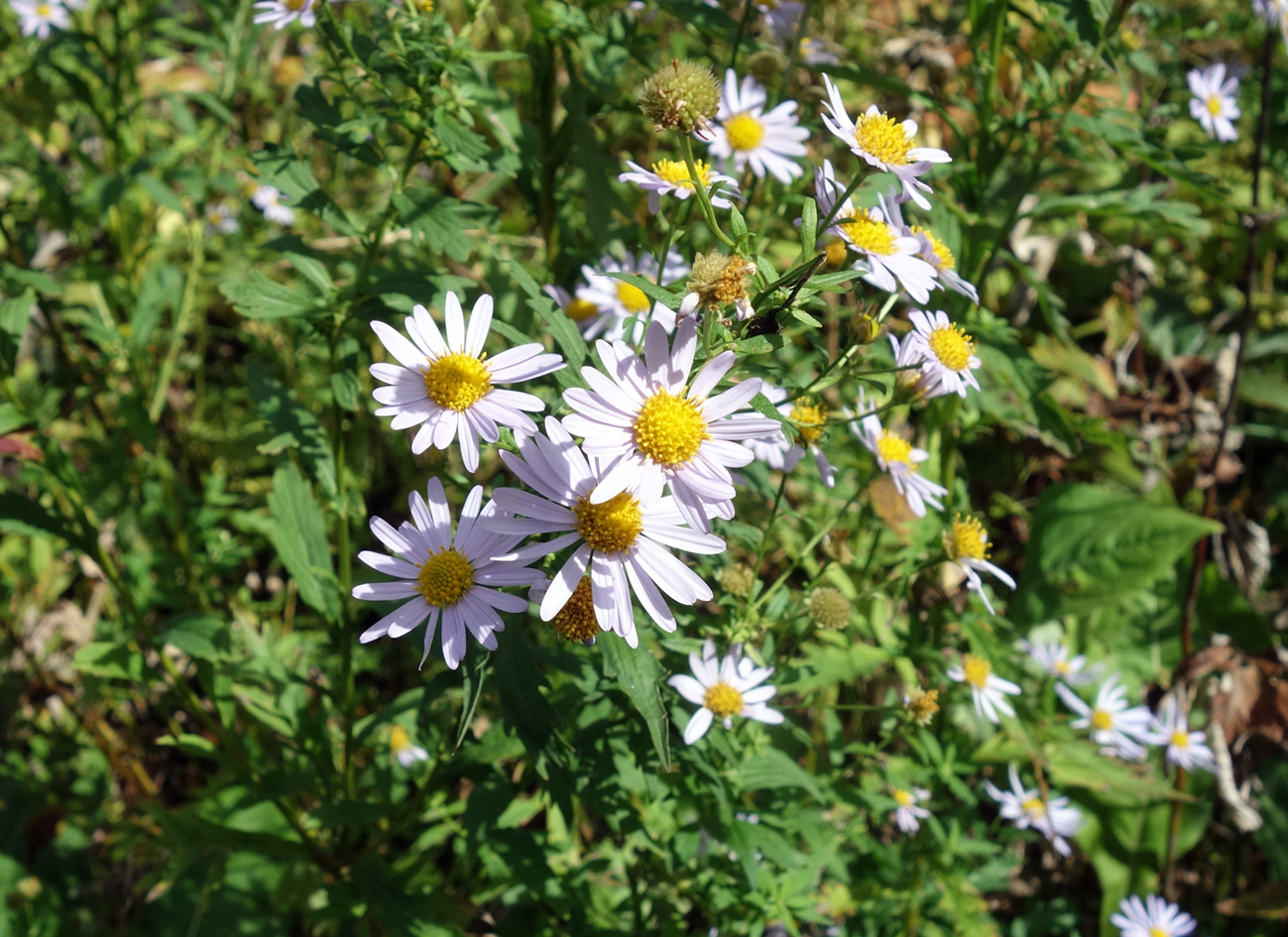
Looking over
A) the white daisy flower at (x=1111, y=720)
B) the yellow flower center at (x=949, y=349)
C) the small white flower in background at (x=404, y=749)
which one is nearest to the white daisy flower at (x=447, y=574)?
the yellow flower center at (x=949, y=349)

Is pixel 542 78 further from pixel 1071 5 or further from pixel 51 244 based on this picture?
pixel 51 244

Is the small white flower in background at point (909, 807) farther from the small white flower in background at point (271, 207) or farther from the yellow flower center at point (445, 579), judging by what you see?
the small white flower in background at point (271, 207)

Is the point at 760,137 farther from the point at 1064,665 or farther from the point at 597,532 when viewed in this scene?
the point at 1064,665

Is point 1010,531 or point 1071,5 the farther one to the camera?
point 1010,531

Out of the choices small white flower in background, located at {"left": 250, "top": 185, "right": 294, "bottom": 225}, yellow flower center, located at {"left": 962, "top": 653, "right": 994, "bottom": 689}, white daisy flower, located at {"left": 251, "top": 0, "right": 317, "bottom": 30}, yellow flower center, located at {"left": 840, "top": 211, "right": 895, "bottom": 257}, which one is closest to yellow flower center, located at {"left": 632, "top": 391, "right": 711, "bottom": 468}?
yellow flower center, located at {"left": 840, "top": 211, "right": 895, "bottom": 257}

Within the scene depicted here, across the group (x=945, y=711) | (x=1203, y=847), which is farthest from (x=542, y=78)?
(x=1203, y=847)

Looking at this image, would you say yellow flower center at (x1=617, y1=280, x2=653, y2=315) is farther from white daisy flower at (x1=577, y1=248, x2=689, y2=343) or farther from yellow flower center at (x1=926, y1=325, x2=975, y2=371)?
yellow flower center at (x1=926, y1=325, x2=975, y2=371)

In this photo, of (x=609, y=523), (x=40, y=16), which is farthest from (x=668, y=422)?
(x=40, y=16)
